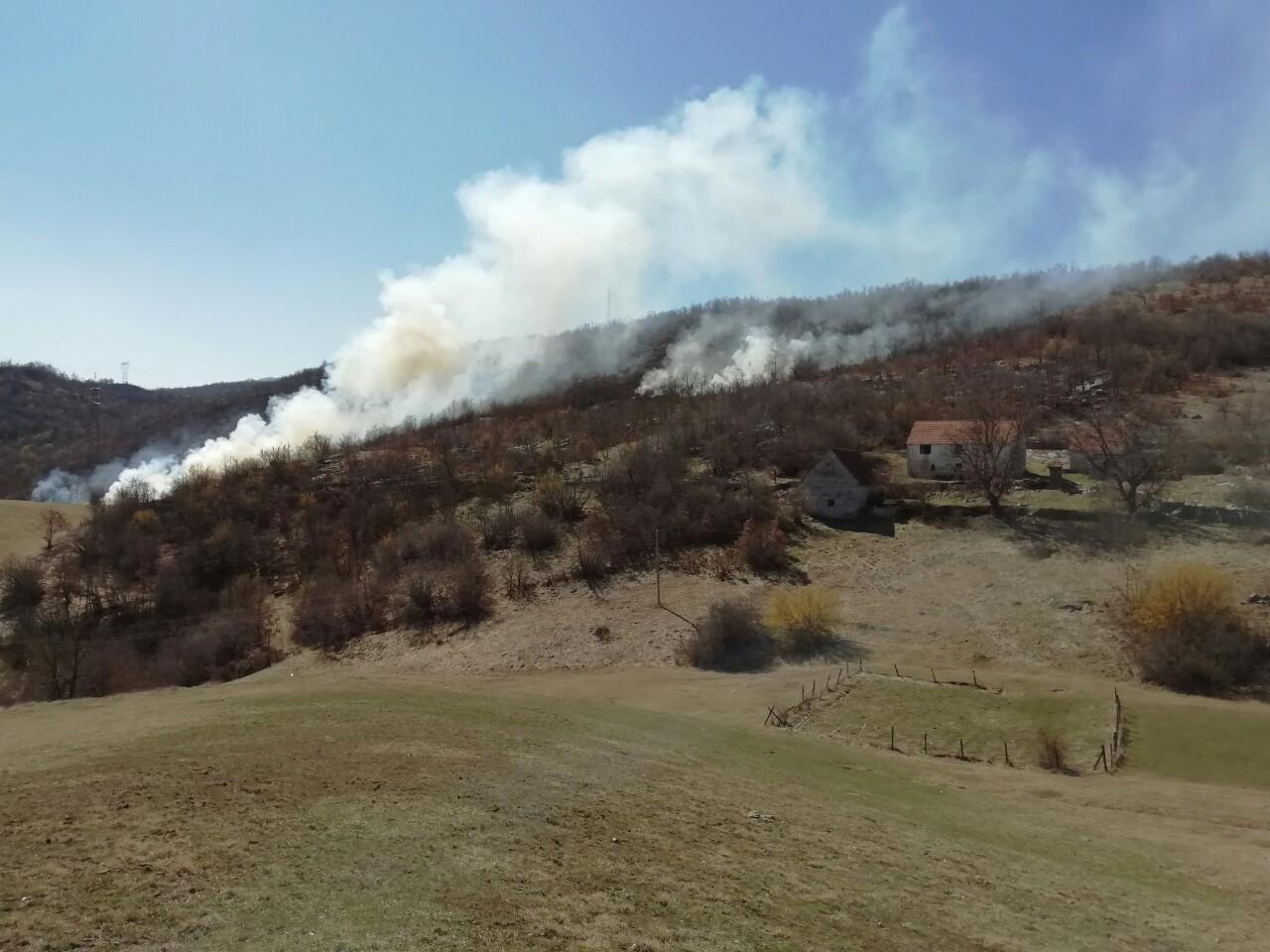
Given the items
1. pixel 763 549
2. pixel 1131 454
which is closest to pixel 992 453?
pixel 1131 454

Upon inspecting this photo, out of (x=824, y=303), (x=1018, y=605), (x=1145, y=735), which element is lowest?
(x=1145, y=735)

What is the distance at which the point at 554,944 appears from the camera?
10195mm

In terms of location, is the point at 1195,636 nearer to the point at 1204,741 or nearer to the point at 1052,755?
the point at 1204,741

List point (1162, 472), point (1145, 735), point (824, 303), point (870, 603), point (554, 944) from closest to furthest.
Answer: point (554, 944)
point (1145, 735)
point (870, 603)
point (1162, 472)
point (824, 303)

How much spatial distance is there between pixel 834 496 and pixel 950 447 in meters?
11.7

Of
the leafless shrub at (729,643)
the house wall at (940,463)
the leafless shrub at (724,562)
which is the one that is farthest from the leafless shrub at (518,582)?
the house wall at (940,463)

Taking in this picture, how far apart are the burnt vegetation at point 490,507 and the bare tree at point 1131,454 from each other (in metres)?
7.21

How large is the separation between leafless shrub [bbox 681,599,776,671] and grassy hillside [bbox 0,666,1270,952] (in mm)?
17394

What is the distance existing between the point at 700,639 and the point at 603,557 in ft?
46.2

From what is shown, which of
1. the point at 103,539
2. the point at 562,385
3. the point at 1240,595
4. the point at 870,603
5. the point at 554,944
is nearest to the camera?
the point at 554,944

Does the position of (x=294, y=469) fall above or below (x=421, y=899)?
above

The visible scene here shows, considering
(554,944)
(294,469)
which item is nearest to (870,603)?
(554,944)

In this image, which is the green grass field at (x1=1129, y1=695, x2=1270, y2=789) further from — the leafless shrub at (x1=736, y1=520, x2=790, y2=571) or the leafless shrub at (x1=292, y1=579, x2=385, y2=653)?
the leafless shrub at (x1=292, y1=579, x2=385, y2=653)

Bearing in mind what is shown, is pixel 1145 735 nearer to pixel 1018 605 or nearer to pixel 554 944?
pixel 1018 605
